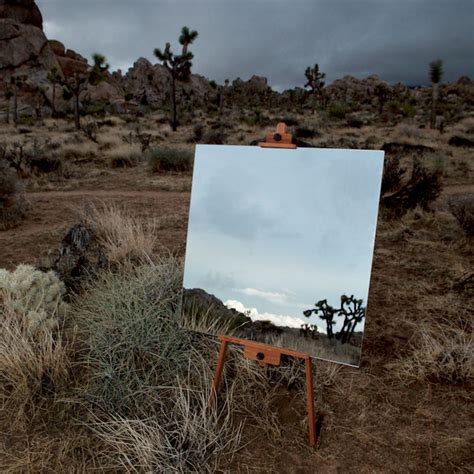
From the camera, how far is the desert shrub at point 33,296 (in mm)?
3613

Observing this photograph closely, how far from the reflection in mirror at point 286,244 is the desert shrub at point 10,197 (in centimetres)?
522

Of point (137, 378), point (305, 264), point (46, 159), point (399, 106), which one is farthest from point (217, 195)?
point (399, 106)

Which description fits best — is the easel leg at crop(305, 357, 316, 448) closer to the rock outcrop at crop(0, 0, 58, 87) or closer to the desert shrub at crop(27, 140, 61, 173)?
the desert shrub at crop(27, 140, 61, 173)

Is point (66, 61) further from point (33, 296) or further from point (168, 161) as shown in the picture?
point (33, 296)

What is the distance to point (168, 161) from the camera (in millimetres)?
12102

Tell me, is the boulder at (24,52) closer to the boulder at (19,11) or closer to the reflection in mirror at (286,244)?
the boulder at (19,11)

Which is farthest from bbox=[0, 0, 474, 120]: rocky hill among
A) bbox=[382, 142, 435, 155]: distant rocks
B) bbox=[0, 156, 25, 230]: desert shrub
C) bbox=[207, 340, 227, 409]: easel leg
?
bbox=[207, 340, 227, 409]: easel leg

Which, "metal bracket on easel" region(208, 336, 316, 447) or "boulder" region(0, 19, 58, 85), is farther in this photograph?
"boulder" region(0, 19, 58, 85)

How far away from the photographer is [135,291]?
3.88m

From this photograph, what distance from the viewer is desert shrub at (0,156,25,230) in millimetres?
7395

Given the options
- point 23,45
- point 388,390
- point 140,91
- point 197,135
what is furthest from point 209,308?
point 140,91

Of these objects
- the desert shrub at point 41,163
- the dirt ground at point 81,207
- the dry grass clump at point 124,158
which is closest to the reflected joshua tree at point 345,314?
the dirt ground at point 81,207

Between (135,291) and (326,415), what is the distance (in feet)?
5.55

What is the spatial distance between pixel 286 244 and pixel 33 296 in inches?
84.7
